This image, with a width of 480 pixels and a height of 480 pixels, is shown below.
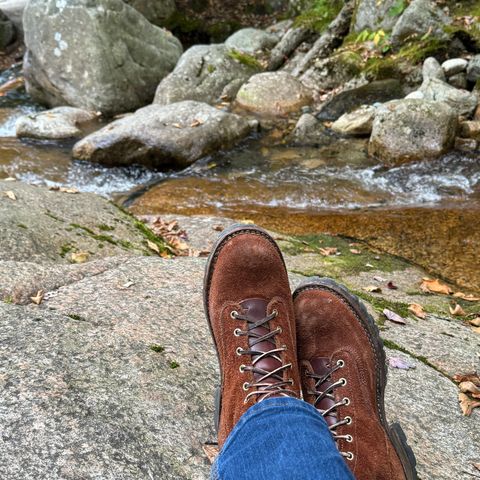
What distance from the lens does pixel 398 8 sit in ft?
31.3

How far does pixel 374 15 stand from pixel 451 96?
11.9 feet

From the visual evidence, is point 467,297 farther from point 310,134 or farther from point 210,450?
point 310,134

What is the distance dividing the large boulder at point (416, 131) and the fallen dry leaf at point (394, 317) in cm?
433

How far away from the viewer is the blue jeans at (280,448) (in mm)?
1447

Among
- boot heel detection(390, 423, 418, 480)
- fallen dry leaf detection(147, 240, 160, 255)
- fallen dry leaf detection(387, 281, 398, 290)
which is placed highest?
boot heel detection(390, 423, 418, 480)

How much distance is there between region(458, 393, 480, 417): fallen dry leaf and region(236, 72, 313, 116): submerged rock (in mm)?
7553

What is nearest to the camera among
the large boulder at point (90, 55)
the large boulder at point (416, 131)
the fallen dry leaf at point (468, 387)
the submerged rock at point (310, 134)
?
the fallen dry leaf at point (468, 387)

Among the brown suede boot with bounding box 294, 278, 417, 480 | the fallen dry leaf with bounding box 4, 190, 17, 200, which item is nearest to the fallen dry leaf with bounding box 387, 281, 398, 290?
the brown suede boot with bounding box 294, 278, 417, 480

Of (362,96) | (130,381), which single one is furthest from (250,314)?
(362,96)

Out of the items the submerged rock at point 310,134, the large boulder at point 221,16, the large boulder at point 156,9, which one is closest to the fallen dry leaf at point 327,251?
the submerged rock at point 310,134

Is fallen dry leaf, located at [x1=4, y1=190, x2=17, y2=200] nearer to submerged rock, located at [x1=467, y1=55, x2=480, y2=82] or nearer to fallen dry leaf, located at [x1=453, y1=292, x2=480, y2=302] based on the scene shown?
fallen dry leaf, located at [x1=453, y1=292, x2=480, y2=302]

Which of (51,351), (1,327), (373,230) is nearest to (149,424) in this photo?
(51,351)

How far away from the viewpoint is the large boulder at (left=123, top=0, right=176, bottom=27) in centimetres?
1501

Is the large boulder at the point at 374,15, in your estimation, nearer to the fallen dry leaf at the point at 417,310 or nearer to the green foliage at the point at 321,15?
the green foliage at the point at 321,15
